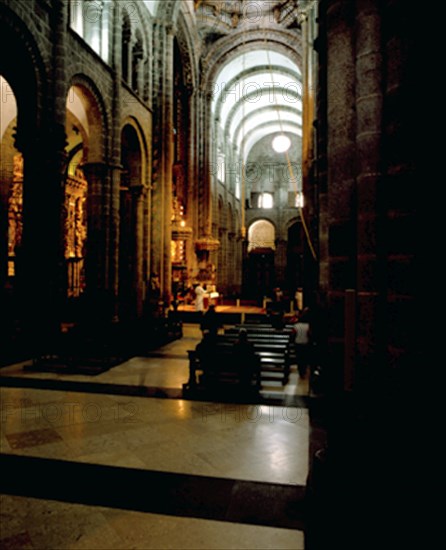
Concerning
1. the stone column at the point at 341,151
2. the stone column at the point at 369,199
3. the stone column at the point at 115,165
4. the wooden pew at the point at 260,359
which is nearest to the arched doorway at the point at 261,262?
the stone column at the point at 115,165

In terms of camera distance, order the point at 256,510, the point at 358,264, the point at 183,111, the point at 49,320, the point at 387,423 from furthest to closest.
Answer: the point at 183,111 < the point at 49,320 < the point at 256,510 < the point at 358,264 < the point at 387,423

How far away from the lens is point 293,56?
26141 mm

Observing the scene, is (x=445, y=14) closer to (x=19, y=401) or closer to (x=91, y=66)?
(x=19, y=401)

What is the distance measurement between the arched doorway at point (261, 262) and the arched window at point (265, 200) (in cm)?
150

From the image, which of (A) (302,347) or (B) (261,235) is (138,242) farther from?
(B) (261,235)

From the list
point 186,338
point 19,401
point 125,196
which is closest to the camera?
point 19,401

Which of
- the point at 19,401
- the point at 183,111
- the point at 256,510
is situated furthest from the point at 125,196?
the point at 256,510

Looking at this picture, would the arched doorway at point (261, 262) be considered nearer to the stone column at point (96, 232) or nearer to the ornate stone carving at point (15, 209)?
the ornate stone carving at point (15, 209)

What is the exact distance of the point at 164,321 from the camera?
13.0 meters

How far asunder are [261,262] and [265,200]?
19.7 feet

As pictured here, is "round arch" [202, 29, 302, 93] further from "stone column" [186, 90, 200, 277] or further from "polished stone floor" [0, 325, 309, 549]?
"polished stone floor" [0, 325, 309, 549]

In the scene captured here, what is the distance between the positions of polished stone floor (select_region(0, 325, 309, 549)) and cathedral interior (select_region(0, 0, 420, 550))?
0.07 feet

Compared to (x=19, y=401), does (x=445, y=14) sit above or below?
above

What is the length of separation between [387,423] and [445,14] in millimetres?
2443
